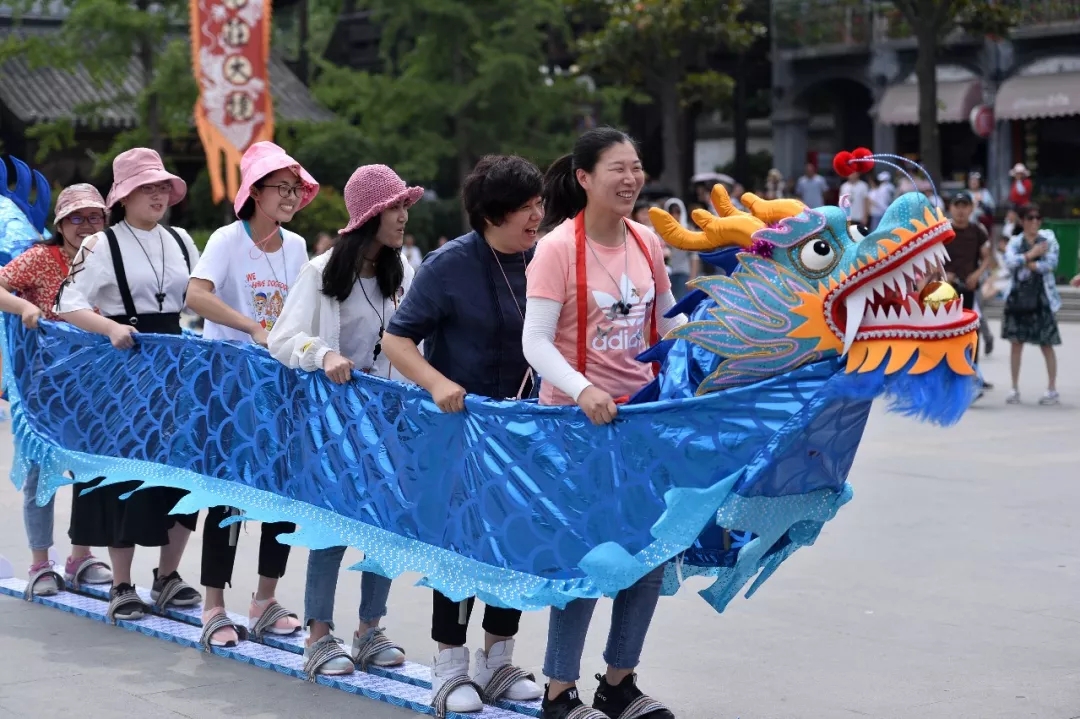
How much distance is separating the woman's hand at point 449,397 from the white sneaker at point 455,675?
2.53 feet

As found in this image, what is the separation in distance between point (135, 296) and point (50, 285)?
0.67 metres

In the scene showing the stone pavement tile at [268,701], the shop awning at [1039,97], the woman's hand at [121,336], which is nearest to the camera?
the stone pavement tile at [268,701]

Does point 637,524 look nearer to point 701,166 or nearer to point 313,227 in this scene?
point 313,227

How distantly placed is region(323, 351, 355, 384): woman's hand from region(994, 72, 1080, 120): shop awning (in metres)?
25.5

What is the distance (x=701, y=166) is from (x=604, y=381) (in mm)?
32745

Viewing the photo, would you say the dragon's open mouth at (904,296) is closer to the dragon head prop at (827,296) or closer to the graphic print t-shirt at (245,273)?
the dragon head prop at (827,296)

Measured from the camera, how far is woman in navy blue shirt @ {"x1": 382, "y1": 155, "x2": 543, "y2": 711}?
455 centimetres

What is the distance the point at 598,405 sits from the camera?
409cm

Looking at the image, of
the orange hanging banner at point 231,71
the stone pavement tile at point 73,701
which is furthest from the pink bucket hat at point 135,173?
the orange hanging banner at point 231,71

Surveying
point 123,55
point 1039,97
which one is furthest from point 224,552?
point 1039,97

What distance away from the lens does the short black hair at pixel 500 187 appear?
14.9 ft

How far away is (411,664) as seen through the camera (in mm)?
5223

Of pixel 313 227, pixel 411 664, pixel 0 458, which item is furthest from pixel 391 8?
pixel 411 664

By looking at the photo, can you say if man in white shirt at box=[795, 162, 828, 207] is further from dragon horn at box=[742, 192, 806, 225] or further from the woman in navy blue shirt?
dragon horn at box=[742, 192, 806, 225]
